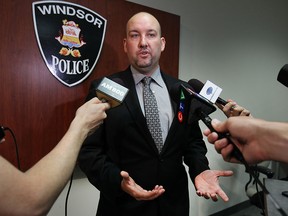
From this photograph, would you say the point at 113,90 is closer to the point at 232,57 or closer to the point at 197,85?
the point at 197,85

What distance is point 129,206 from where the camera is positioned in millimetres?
1238

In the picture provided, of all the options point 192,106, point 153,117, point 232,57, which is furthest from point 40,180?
point 232,57

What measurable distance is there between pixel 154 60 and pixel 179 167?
0.60 metres

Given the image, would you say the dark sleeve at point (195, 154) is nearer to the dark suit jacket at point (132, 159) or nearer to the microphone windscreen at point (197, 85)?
the dark suit jacket at point (132, 159)

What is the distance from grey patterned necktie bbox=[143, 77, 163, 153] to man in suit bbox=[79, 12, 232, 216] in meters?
0.02

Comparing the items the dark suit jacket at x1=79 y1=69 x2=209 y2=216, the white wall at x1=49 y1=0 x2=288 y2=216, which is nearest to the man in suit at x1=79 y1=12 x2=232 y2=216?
the dark suit jacket at x1=79 y1=69 x2=209 y2=216

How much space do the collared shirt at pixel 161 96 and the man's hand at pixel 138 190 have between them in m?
0.32

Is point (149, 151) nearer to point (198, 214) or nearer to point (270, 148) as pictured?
point (270, 148)

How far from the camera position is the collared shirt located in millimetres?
1334

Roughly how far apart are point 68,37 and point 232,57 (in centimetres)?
184

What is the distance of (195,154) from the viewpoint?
140cm

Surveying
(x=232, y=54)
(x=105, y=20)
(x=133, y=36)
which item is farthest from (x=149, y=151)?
(x=232, y=54)

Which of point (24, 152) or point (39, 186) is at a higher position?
point (39, 186)

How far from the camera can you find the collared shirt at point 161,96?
4.38 feet
